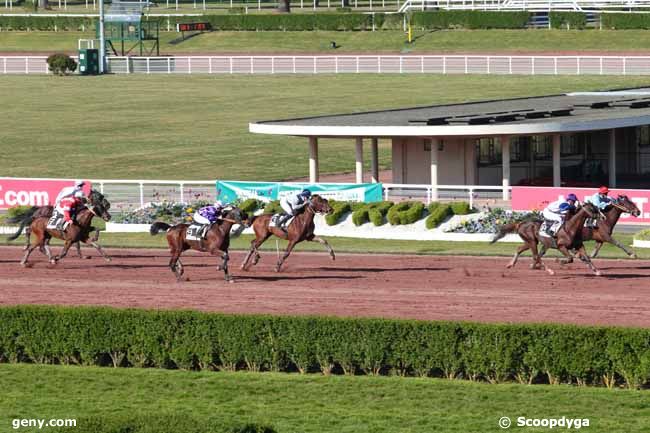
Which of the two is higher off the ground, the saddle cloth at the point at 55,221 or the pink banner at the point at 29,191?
the saddle cloth at the point at 55,221

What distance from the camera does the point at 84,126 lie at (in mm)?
56625

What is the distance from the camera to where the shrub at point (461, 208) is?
30125mm

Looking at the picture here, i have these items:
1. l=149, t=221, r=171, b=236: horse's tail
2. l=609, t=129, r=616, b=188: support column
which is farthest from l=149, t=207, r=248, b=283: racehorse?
l=609, t=129, r=616, b=188: support column

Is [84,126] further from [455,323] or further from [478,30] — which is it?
[455,323]

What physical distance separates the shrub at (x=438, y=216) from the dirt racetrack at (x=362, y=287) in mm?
2694

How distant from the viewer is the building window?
40.4 m

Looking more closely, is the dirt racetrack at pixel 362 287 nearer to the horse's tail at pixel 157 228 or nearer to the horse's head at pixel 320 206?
the horse's tail at pixel 157 228

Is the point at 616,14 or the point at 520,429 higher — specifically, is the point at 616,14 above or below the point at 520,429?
above

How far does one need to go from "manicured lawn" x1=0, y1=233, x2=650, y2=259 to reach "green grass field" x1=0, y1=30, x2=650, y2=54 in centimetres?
3981

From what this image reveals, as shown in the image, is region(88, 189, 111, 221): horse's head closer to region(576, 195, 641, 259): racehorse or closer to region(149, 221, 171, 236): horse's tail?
region(149, 221, 171, 236): horse's tail

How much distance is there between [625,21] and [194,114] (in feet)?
77.9

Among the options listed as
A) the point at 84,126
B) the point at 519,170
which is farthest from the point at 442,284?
the point at 84,126

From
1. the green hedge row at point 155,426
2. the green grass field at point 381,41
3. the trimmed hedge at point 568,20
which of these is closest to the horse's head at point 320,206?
the green hedge row at point 155,426

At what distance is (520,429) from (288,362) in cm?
390
